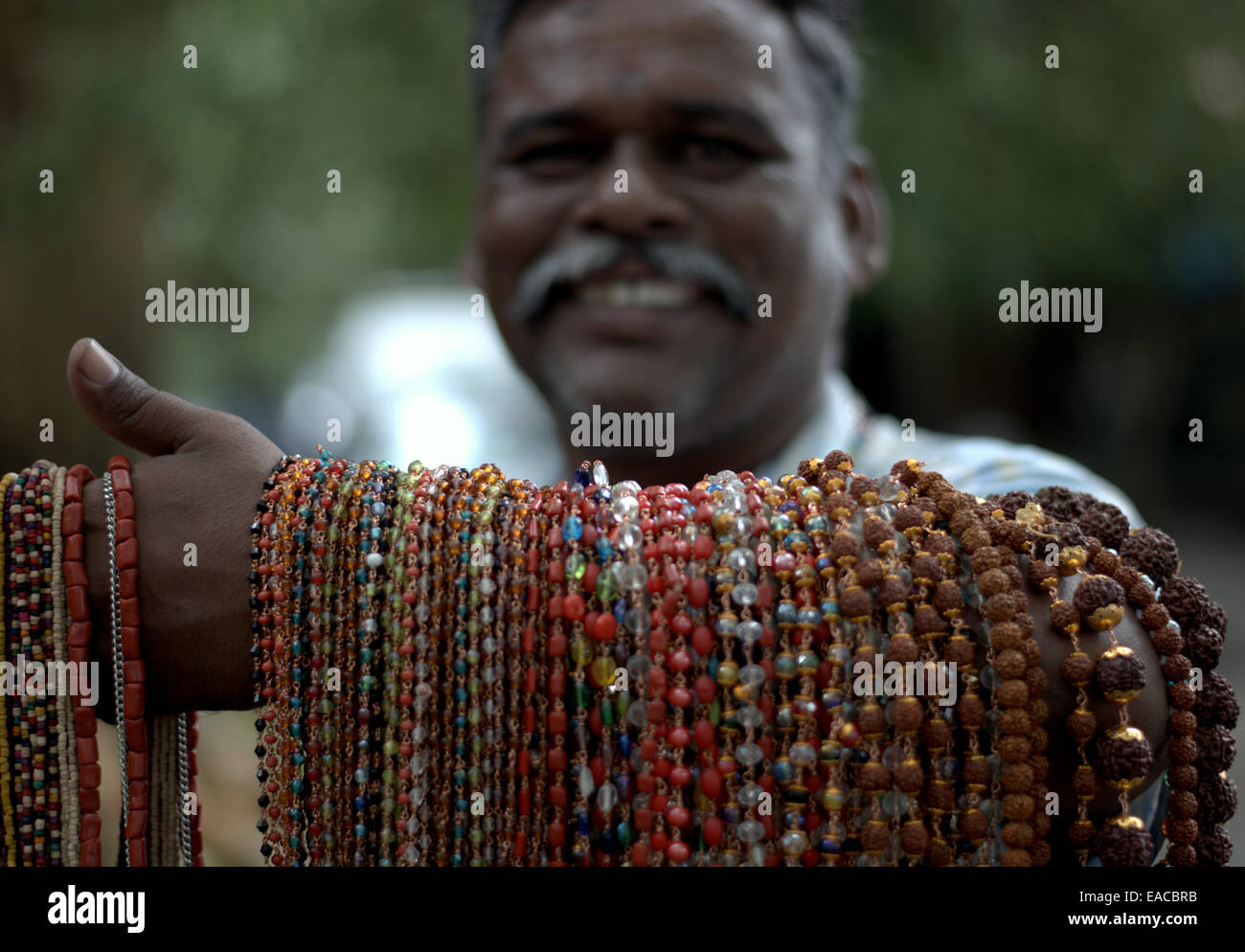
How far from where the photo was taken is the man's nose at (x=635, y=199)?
70.9 inches

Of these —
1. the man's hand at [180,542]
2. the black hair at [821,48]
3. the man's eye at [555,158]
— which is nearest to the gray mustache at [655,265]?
the man's eye at [555,158]

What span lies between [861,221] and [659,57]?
0.66 metres

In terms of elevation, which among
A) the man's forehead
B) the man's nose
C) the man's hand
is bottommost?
the man's hand

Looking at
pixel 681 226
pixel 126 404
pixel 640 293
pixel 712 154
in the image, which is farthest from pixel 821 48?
pixel 126 404

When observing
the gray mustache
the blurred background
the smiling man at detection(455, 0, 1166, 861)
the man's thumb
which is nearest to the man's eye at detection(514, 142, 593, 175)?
the smiling man at detection(455, 0, 1166, 861)

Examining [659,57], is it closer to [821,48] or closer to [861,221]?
[821,48]

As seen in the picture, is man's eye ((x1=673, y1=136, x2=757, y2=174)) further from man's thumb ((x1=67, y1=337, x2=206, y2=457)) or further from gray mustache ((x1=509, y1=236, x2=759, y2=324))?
man's thumb ((x1=67, y1=337, x2=206, y2=457))

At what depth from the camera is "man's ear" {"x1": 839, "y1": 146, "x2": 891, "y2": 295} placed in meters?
2.23

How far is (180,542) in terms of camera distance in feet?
3.77

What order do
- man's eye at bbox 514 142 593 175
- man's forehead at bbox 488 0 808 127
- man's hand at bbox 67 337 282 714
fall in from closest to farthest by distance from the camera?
man's hand at bbox 67 337 282 714 → man's forehead at bbox 488 0 808 127 → man's eye at bbox 514 142 593 175

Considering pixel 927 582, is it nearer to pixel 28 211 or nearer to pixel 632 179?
pixel 632 179

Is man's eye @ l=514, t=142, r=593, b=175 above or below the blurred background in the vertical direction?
below
